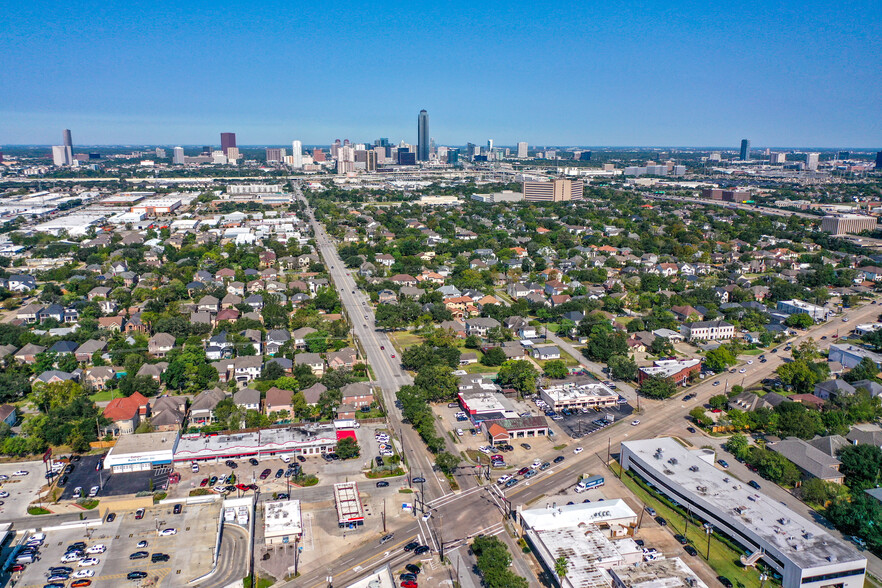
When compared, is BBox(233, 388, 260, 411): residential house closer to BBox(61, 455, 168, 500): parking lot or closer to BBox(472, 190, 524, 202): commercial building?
BBox(61, 455, 168, 500): parking lot

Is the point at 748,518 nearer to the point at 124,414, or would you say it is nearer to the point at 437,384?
the point at 437,384

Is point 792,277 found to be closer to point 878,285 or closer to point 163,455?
point 878,285

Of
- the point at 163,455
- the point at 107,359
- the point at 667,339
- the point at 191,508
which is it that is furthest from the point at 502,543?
the point at 107,359

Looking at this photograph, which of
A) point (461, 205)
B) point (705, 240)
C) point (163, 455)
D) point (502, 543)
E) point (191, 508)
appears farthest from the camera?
point (461, 205)

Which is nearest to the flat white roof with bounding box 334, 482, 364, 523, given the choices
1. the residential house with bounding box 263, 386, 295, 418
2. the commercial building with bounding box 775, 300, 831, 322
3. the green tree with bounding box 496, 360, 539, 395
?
the residential house with bounding box 263, 386, 295, 418

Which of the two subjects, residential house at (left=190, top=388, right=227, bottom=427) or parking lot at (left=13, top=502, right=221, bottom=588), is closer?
parking lot at (left=13, top=502, right=221, bottom=588)

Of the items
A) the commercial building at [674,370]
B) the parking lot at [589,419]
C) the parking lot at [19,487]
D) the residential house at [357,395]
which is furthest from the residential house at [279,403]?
the commercial building at [674,370]
